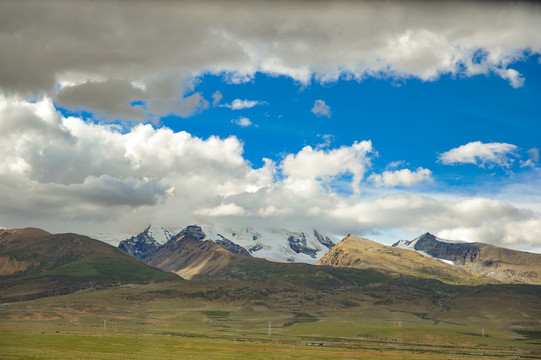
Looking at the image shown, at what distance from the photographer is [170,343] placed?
454ft

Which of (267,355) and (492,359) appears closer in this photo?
(267,355)

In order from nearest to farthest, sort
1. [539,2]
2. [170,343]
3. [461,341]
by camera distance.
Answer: [539,2]
[170,343]
[461,341]

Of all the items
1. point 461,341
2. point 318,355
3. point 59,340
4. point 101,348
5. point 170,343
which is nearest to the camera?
point 101,348

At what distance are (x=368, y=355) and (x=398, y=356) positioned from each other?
319 inches

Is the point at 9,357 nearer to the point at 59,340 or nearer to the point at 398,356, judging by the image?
the point at 59,340

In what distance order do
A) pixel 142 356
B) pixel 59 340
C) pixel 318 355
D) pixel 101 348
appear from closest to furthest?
pixel 142 356
pixel 101 348
pixel 318 355
pixel 59 340

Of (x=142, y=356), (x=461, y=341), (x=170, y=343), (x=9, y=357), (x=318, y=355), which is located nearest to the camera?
(x=9, y=357)

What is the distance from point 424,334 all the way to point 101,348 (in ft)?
403

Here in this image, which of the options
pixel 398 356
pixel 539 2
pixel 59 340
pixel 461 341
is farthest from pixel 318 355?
pixel 539 2

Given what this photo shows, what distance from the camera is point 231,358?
103438mm

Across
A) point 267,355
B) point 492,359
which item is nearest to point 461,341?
point 492,359

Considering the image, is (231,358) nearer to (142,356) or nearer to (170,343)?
(142,356)

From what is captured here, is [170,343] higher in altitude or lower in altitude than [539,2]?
lower

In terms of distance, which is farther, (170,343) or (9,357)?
(170,343)
